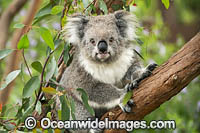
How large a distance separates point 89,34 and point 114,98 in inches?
26.8

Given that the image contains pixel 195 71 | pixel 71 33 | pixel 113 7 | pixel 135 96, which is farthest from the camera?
pixel 113 7

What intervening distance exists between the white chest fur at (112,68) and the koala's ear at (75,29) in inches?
8.5

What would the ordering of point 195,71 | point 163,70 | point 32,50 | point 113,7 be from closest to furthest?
1. point 195,71
2. point 163,70
3. point 113,7
4. point 32,50

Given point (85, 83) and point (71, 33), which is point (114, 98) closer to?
point (85, 83)

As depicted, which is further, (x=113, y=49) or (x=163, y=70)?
(x=113, y=49)

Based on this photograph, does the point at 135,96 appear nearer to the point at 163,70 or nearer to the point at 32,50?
the point at 163,70

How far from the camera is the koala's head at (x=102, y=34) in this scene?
10.5 ft

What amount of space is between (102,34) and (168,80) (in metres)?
0.85

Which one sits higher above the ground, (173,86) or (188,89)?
(173,86)

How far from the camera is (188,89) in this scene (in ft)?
20.3

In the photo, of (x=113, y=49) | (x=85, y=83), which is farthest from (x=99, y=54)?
(x=85, y=83)

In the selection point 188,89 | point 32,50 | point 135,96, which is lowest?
point 188,89

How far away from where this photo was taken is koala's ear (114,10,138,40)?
3398 mm

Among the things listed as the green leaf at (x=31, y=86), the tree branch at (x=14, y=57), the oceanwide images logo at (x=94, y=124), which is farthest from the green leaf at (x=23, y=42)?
the tree branch at (x=14, y=57)
